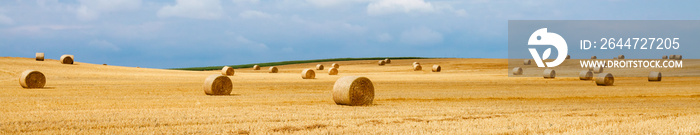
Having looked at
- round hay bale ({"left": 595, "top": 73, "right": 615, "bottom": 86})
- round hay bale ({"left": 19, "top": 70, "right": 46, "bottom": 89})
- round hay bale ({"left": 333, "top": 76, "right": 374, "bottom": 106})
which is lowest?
round hay bale ({"left": 333, "top": 76, "right": 374, "bottom": 106})

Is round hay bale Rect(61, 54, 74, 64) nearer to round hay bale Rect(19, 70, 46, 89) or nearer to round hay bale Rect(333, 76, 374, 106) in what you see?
round hay bale Rect(19, 70, 46, 89)

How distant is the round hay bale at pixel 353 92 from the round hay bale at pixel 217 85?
20.2 ft

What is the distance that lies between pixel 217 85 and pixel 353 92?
683cm

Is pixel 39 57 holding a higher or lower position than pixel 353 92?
higher

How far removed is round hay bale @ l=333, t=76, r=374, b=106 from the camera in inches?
644

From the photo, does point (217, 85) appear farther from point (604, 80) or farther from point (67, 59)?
point (67, 59)

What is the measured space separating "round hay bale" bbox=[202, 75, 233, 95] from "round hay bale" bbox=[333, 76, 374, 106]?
6.17 meters

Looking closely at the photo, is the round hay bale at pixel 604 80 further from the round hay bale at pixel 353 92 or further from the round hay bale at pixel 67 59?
the round hay bale at pixel 67 59

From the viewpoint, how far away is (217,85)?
70.8 ft

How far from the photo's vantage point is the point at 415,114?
13.4 meters

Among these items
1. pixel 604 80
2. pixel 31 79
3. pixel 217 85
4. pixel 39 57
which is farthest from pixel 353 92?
pixel 39 57

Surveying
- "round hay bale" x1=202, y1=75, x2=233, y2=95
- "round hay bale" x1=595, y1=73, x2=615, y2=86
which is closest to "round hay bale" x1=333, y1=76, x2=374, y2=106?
"round hay bale" x1=202, y1=75, x2=233, y2=95

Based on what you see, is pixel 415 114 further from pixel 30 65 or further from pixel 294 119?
pixel 30 65

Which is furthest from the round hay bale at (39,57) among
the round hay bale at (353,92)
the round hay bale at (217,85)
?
the round hay bale at (353,92)
